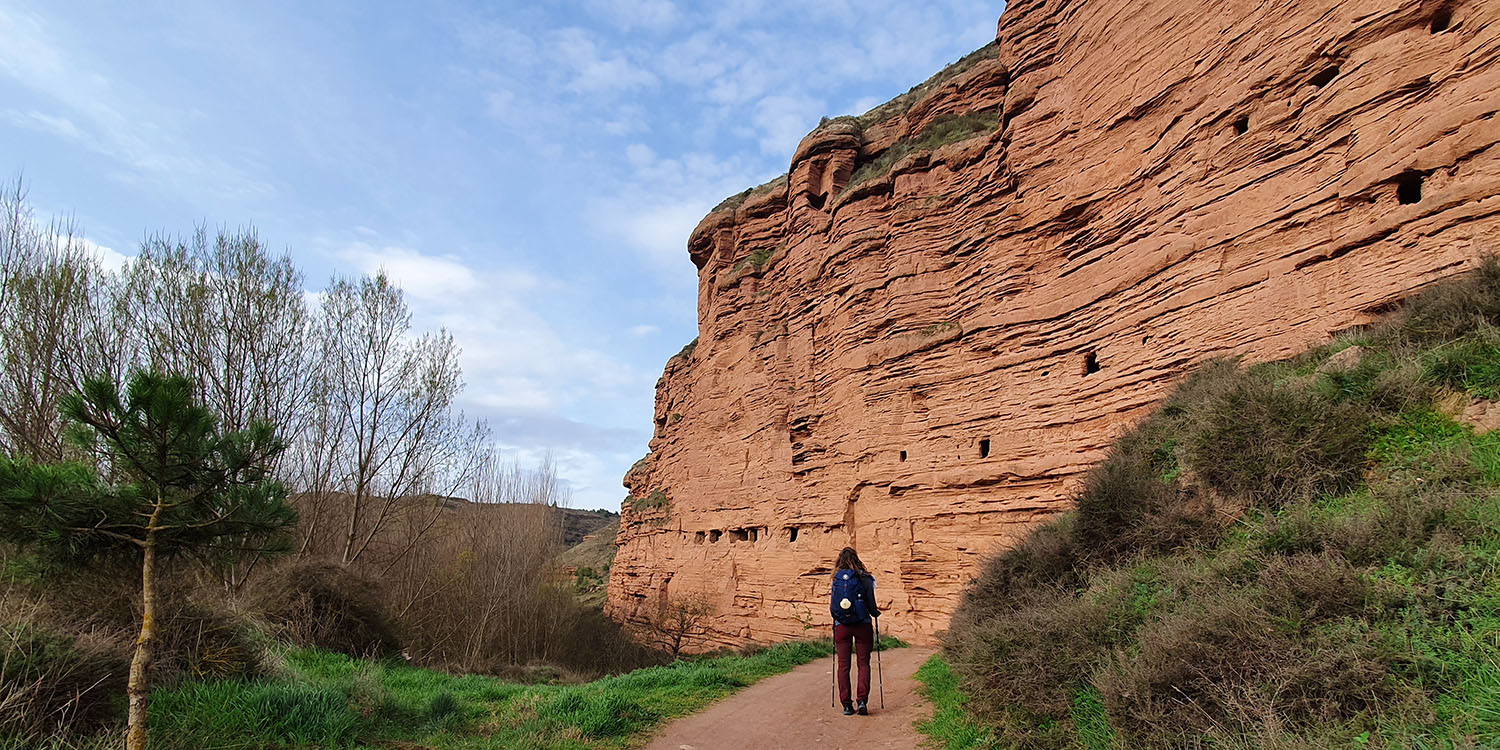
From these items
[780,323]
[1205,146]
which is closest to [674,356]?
[780,323]

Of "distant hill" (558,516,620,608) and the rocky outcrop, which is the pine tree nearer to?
the rocky outcrop

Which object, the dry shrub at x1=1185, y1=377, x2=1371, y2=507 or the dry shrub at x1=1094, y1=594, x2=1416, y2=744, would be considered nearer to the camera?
the dry shrub at x1=1094, y1=594, x2=1416, y2=744

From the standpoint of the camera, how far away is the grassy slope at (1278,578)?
3387mm

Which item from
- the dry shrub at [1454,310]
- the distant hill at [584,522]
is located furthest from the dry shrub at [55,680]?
the distant hill at [584,522]

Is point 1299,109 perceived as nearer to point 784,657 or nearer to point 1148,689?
point 1148,689

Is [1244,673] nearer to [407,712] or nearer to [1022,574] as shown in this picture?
[1022,574]

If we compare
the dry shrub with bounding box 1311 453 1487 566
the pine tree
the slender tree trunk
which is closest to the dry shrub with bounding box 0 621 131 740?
the pine tree

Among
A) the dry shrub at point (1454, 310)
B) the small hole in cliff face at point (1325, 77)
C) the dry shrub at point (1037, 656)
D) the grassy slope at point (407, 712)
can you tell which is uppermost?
the small hole in cliff face at point (1325, 77)

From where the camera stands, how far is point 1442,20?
304 inches

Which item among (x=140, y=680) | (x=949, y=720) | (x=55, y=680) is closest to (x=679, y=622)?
(x=949, y=720)

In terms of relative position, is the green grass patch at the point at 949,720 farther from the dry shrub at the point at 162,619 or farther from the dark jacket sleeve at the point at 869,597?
the dry shrub at the point at 162,619

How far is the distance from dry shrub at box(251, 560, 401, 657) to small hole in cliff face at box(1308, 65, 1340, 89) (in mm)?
16513

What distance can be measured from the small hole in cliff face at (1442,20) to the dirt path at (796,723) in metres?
9.71

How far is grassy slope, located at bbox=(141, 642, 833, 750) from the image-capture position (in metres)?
5.43
